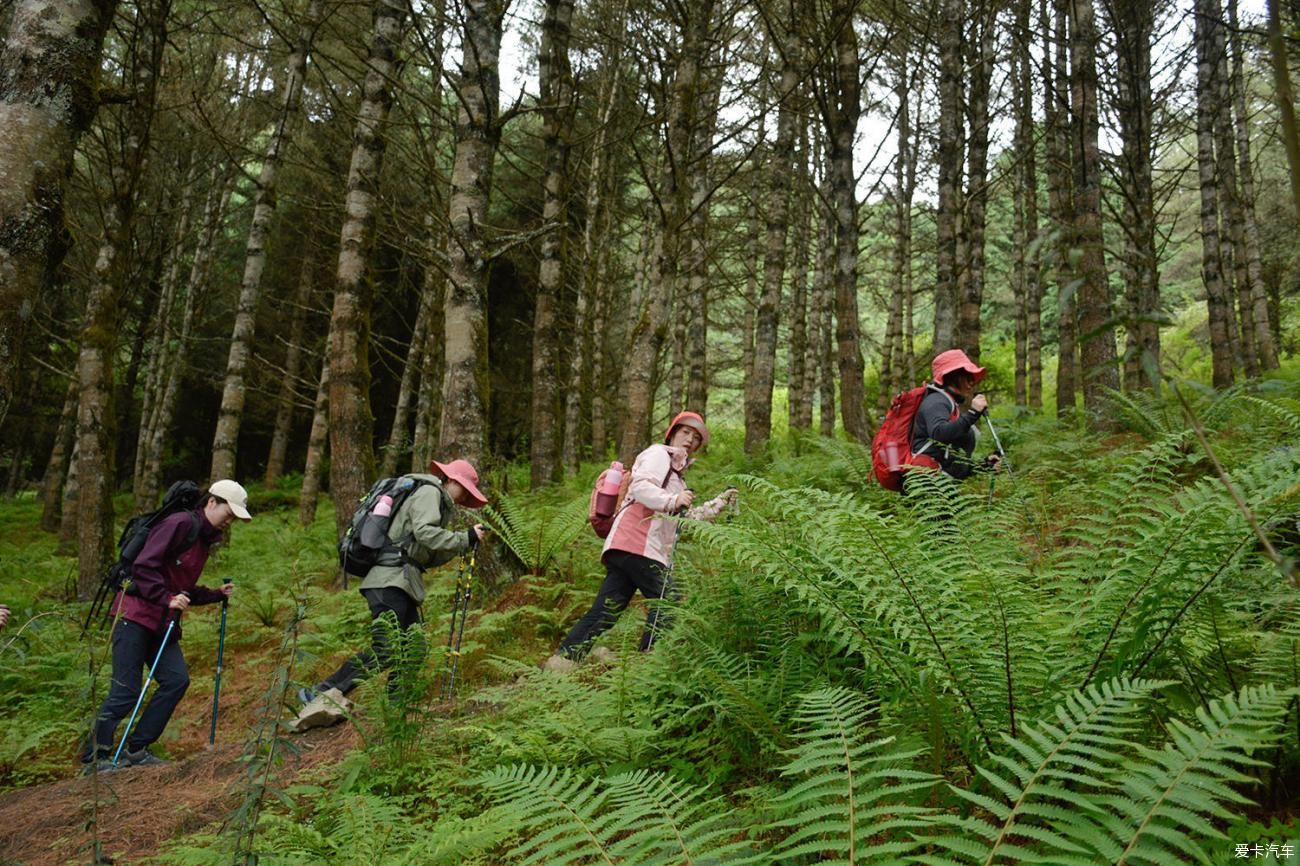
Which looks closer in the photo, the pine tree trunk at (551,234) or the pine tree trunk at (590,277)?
the pine tree trunk at (551,234)

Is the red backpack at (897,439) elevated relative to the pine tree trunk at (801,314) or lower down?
lower down

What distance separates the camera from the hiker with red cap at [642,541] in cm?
523

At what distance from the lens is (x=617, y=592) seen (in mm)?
5383

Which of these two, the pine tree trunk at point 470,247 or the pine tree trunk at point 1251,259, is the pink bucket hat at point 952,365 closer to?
the pine tree trunk at point 470,247

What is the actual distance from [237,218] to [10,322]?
21.7 meters

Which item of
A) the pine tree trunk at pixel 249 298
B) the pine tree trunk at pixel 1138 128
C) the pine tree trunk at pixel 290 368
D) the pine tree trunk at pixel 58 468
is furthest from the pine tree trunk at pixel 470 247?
the pine tree trunk at pixel 290 368

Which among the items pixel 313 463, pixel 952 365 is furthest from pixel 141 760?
pixel 313 463

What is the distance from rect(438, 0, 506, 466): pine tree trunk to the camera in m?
7.11

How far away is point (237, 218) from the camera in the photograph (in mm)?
22172

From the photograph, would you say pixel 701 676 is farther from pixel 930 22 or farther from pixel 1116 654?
pixel 930 22

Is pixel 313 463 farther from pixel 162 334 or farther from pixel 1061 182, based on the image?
pixel 1061 182

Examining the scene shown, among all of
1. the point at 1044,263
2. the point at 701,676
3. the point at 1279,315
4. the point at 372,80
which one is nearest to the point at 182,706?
the point at 701,676

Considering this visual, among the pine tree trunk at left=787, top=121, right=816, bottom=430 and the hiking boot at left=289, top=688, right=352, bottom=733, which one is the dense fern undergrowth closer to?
the hiking boot at left=289, top=688, right=352, bottom=733

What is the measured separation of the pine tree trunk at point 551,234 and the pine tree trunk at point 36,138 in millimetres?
5717
